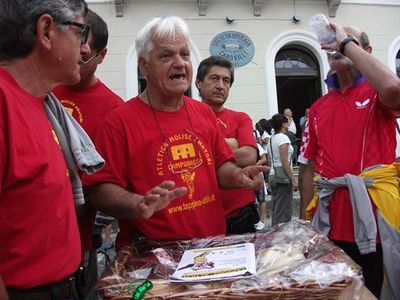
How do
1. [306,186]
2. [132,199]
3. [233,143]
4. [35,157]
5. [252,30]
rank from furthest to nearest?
1. [252,30]
2. [306,186]
3. [233,143]
4. [132,199]
5. [35,157]

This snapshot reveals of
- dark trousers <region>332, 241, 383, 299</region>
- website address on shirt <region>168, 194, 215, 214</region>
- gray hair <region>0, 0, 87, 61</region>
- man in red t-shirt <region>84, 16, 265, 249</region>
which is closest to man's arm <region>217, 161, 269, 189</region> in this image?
man in red t-shirt <region>84, 16, 265, 249</region>

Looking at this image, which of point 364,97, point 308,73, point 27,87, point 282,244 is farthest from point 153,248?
point 308,73

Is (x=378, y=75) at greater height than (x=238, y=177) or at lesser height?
greater

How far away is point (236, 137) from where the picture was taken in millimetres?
2553

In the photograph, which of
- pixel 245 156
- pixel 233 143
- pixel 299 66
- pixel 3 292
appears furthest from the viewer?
pixel 299 66

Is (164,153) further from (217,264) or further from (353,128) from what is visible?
(353,128)

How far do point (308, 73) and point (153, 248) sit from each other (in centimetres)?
909

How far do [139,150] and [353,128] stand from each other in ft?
3.81

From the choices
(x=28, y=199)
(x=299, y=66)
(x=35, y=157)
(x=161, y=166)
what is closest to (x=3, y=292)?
(x=28, y=199)

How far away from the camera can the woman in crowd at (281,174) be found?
5.67 metres

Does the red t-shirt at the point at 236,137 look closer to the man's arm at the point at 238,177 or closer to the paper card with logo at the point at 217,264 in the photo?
the man's arm at the point at 238,177

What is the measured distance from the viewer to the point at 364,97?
82.3 inches

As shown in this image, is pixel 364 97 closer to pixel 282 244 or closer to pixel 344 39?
pixel 344 39

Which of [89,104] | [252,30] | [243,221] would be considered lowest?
[243,221]
